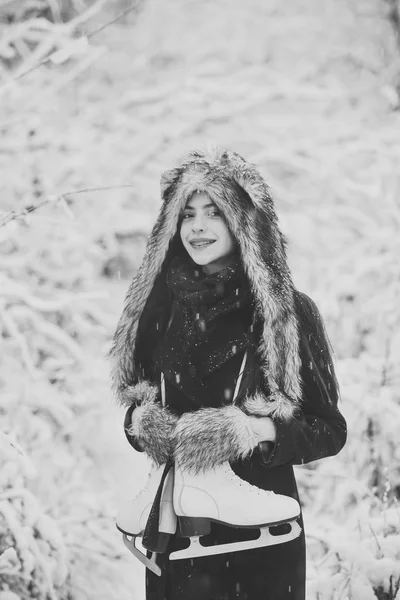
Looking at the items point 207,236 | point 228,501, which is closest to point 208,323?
point 207,236

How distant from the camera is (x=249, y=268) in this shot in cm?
187

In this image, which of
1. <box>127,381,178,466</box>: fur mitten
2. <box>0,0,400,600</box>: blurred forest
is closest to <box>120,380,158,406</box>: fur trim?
<box>127,381,178,466</box>: fur mitten

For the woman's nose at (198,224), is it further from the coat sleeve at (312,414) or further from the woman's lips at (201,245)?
the coat sleeve at (312,414)

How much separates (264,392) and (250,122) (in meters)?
3.92

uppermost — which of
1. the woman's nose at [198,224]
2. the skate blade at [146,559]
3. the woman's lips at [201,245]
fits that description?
the woman's nose at [198,224]

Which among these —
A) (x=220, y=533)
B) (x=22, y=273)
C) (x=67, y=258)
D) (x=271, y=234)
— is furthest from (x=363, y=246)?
(x=220, y=533)

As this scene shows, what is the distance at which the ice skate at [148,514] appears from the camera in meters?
1.71

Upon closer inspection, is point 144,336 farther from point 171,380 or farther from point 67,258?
point 67,258

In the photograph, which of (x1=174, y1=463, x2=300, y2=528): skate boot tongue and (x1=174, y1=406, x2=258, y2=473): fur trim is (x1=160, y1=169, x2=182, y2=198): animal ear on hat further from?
(x1=174, y1=463, x2=300, y2=528): skate boot tongue

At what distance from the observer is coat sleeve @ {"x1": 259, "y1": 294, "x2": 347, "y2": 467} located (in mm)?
1710

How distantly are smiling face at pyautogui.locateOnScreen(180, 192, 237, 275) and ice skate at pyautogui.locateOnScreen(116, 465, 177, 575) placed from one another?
0.64 m

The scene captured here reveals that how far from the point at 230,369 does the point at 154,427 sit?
0.92 ft

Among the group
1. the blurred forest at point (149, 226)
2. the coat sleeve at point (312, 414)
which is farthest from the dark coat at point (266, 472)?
the blurred forest at point (149, 226)

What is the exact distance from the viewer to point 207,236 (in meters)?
1.90
